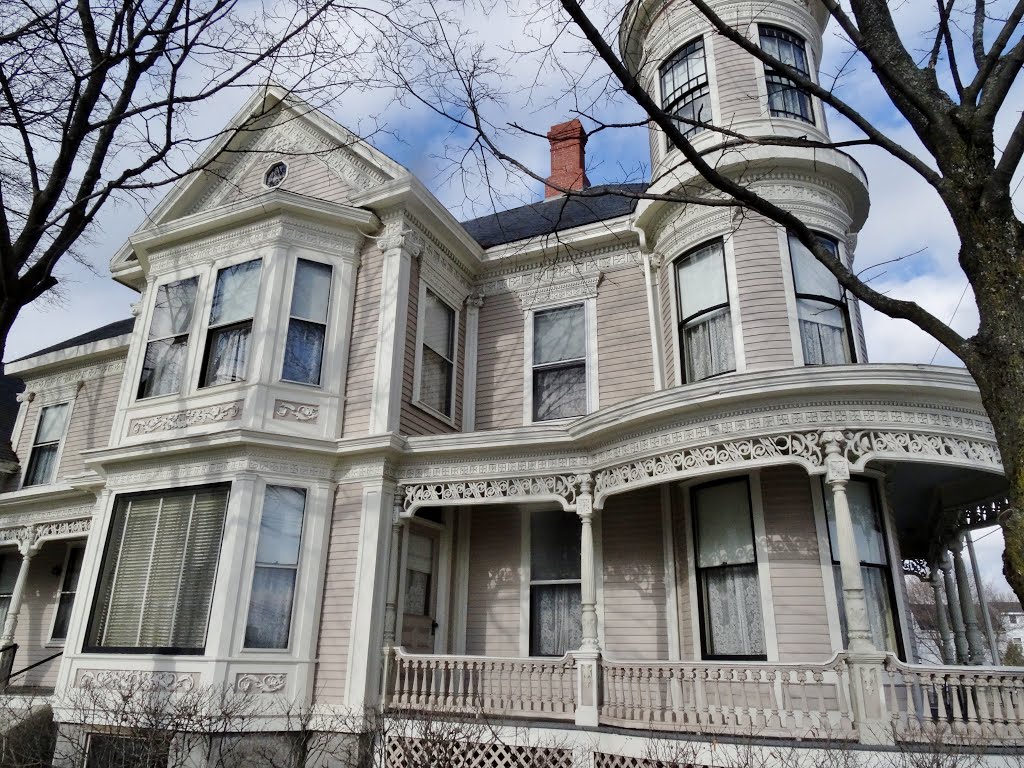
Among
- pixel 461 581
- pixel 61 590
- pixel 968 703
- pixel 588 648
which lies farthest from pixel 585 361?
pixel 61 590

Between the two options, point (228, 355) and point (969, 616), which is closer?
point (969, 616)

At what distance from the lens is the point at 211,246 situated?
1046 centimetres

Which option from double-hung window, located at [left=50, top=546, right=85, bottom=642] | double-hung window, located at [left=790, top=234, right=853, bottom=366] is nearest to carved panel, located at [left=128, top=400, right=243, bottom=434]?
double-hung window, located at [left=50, top=546, right=85, bottom=642]

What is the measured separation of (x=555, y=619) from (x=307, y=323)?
4.99 m

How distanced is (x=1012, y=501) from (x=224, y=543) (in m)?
7.72

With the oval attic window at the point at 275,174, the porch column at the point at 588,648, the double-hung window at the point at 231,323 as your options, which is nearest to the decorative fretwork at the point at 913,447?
the porch column at the point at 588,648

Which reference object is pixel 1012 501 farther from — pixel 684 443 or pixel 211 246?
pixel 211 246

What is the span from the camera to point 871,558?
7.61 m

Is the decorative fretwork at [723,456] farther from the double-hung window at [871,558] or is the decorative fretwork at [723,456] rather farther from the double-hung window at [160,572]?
the double-hung window at [160,572]

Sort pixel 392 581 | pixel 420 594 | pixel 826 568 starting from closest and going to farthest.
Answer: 1. pixel 826 568
2. pixel 392 581
3. pixel 420 594

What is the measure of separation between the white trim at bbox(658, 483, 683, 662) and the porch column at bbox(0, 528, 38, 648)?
33.5 feet

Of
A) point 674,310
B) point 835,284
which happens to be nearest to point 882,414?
point 835,284

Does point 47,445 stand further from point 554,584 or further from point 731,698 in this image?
point 731,698

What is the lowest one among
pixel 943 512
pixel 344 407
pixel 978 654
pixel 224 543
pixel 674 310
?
pixel 978 654
